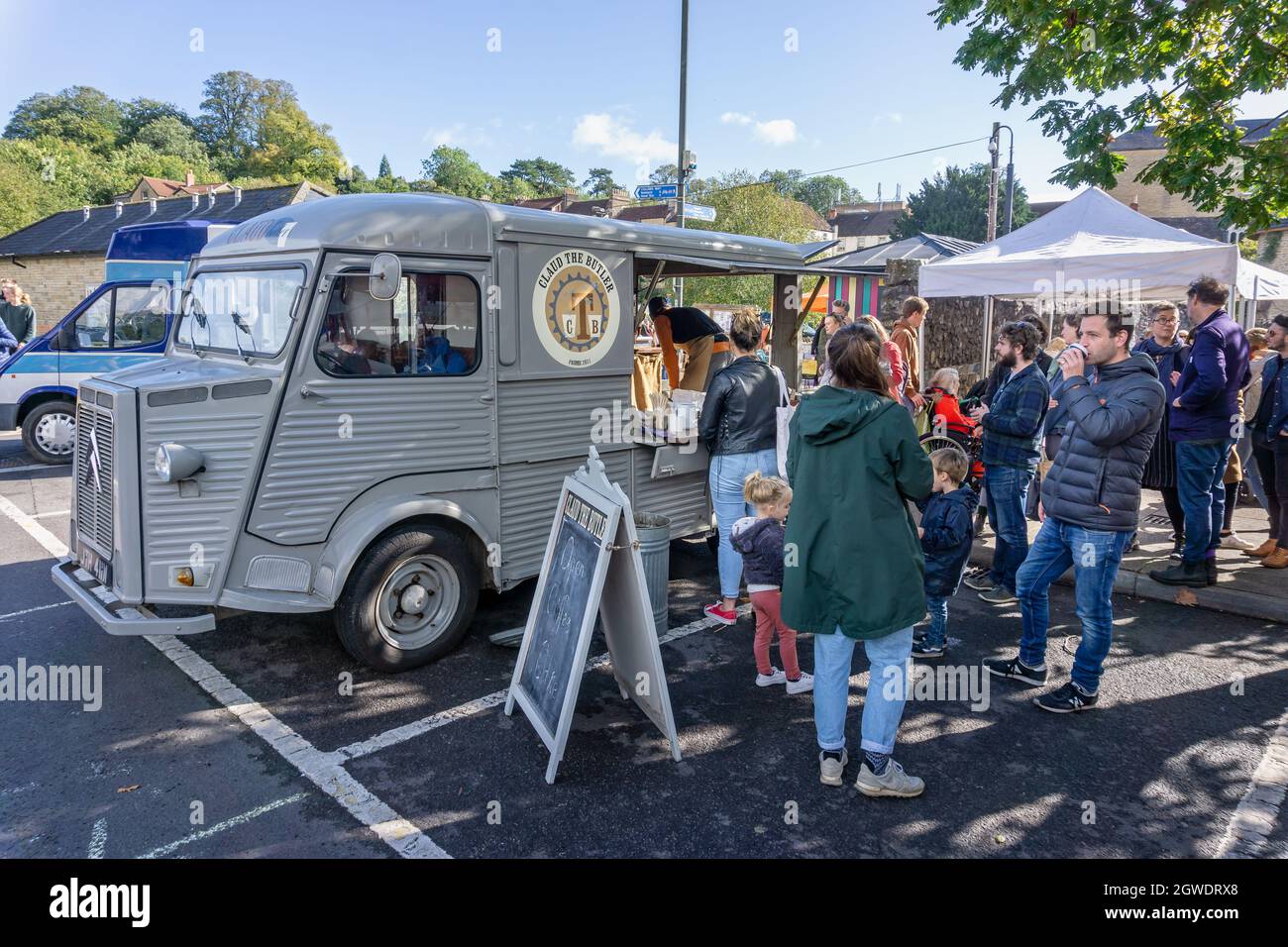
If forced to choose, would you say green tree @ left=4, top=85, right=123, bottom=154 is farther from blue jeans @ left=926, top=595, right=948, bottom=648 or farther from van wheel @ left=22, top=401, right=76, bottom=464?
blue jeans @ left=926, top=595, right=948, bottom=648

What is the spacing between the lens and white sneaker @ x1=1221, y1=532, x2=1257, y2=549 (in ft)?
24.4

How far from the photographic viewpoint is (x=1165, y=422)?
22.7 ft

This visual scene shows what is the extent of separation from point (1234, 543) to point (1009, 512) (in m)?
3.19

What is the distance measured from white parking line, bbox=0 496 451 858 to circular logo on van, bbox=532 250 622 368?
271cm

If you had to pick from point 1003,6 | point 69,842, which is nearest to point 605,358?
point 69,842

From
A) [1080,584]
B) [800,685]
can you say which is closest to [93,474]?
[800,685]

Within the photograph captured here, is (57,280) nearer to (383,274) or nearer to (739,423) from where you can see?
(383,274)

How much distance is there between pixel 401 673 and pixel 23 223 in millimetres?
50655

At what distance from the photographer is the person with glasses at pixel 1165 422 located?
677 cm

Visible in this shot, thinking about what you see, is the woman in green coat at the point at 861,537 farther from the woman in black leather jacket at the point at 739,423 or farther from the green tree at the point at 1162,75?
the green tree at the point at 1162,75

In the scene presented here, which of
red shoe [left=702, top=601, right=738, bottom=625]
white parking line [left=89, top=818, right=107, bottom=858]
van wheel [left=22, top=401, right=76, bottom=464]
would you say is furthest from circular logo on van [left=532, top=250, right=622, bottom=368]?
van wheel [left=22, top=401, right=76, bottom=464]

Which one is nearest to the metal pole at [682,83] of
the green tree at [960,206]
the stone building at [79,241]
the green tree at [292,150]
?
the stone building at [79,241]

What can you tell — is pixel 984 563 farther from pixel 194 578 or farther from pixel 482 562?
pixel 194 578

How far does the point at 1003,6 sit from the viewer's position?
735cm
